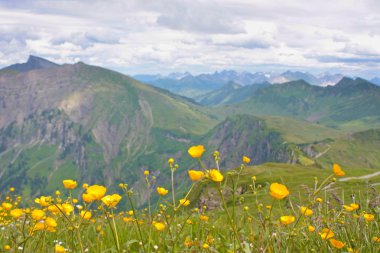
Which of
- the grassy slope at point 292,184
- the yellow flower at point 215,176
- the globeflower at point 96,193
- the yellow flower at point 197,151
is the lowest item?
the grassy slope at point 292,184

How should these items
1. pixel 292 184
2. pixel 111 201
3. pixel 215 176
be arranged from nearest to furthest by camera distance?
pixel 215 176
pixel 111 201
pixel 292 184

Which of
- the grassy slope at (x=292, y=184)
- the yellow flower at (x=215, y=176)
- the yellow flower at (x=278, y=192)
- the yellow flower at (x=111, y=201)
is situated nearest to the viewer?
the yellow flower at (x=215, y=176)

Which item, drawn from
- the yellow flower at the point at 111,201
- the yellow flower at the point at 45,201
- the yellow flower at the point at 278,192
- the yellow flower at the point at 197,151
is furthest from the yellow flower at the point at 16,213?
the yellow flower at the point at 278,192

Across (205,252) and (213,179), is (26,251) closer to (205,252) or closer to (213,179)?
(205,252)

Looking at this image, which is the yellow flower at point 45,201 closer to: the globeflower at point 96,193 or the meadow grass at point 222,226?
the meadow grass at point 222,226

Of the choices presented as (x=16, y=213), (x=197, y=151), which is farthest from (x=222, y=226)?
(x=197, y=151)

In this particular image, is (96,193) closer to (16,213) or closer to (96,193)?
(96,193)

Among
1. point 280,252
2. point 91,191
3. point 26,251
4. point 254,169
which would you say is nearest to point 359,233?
point 280,252

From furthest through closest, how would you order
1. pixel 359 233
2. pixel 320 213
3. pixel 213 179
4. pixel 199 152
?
1. pixel 320 213
2. pixel 359 233
3. pixel 199 152
4. pixel 213 179

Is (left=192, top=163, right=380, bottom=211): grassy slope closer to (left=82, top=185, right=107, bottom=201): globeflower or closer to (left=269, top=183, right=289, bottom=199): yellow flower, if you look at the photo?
(left=269, top=183, right=289, bottom=199): yellow flower

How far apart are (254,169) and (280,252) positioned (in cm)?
13881

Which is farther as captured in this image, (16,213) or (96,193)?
(16,213)

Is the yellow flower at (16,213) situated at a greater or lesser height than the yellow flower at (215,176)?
lesser

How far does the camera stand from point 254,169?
141375 millimetres
